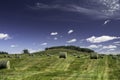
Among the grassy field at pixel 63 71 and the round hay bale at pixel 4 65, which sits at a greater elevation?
the round hay bale at pixel 4 65

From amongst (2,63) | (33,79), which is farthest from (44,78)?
(2,63)

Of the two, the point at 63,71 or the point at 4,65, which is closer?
the point at 63,71

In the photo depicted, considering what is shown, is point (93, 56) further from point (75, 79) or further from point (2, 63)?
point (75, 79)

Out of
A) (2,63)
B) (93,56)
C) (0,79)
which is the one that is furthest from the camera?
(93,56)

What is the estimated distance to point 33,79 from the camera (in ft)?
80.6

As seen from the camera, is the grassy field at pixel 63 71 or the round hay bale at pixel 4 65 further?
the round hay bale at pixel 4 65

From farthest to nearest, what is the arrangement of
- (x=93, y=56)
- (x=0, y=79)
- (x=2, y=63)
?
(x=93, y=56), (x=2, y=63), (x=0, y=79)

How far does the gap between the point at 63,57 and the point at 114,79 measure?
27.3 m

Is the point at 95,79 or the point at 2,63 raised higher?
the point at 2,63

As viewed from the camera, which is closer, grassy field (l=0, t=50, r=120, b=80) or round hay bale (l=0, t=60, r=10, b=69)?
grassy field (l=0, t=50, r=120, b=80)

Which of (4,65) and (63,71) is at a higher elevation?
(4,65)

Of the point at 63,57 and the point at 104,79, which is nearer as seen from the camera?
→ the point at 104,79

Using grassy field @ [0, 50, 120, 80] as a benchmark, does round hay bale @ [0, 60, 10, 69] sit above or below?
above

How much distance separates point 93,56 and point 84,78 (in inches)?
941
